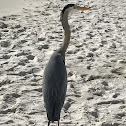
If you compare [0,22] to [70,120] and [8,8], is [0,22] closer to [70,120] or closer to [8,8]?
[8,8]

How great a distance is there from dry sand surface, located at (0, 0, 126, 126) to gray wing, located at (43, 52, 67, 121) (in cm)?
50

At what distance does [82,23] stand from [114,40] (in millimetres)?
1906

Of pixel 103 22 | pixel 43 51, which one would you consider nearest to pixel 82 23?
pixel 103 22

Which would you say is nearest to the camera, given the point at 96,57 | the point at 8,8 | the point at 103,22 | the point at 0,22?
the point at 96,57

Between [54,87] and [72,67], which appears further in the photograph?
[72,67]

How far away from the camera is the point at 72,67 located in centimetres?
621

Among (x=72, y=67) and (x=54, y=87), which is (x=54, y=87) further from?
(x=72, y=67)

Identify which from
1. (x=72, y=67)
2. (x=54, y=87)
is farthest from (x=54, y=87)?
(x=72, y=67)

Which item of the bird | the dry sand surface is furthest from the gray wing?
the dry sand surface

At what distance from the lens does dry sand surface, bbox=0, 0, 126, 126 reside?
4520 millimetres

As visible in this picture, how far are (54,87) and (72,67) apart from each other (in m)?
2.25

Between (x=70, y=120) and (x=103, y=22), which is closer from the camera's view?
(x=70, y=120)

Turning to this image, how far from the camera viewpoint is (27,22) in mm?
9594

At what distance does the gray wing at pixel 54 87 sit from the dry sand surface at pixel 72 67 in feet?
1.64
